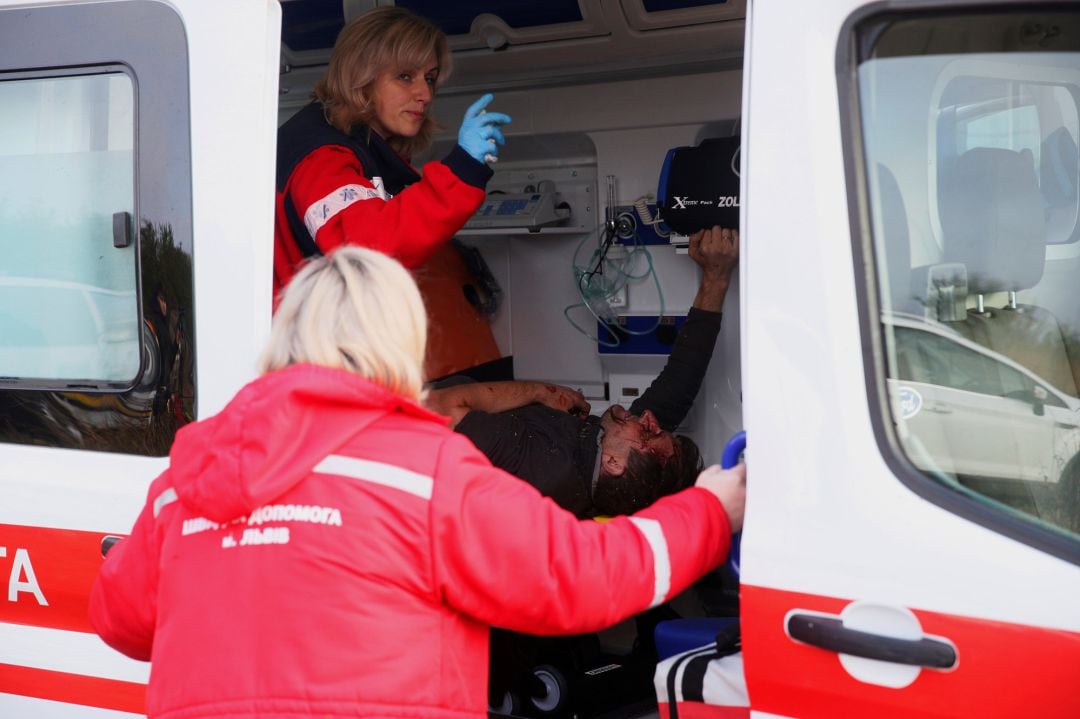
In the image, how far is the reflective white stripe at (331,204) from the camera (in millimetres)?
2371

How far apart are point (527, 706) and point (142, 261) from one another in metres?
1.49

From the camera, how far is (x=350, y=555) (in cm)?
136

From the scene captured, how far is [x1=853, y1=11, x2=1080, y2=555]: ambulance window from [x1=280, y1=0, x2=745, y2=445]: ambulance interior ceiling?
1.64m

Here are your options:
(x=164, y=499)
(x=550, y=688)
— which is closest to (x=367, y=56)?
(x=164, y=499)

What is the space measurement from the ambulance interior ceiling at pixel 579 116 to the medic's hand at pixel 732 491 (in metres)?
1.80

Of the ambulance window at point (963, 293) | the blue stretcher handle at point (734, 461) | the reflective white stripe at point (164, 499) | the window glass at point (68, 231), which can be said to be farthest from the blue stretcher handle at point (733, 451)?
the window glass at point (68, 231)

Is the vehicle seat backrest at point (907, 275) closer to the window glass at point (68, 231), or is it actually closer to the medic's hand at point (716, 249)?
the window glass at point (68, 231)

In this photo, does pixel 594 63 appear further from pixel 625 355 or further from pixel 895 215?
pixel 895 215

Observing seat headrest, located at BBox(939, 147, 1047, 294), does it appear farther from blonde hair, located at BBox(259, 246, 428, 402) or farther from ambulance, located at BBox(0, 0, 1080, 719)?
blonde hair, located at BBox(259, 246, 428, 402)

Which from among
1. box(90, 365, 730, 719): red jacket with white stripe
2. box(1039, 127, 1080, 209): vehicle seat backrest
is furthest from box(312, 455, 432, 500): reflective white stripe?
box(1039, 127, 1080, 209): vehicle seat backrest

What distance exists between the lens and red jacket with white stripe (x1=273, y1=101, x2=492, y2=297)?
2.31 m

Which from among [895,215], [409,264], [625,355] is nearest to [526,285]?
[625,355]

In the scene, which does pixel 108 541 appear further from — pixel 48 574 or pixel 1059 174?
pixel 1059 174

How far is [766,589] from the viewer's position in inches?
57.9
